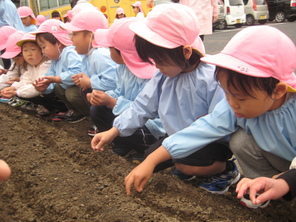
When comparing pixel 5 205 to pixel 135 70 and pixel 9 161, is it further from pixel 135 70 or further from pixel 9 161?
pixel 135 70

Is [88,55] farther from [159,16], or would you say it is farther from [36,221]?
[36,221]

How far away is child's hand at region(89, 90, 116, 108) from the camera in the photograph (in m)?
2.64

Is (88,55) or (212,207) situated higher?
(88,55)

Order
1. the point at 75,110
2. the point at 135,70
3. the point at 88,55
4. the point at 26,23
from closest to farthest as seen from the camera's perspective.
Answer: the point at 135,70
the point at 88,55
the point at 75,110
the point at 26,23

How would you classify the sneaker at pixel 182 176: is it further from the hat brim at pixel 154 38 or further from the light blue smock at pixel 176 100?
the hat brim at pixel 154 38

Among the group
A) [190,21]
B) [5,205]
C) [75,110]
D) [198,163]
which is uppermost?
[190,21]

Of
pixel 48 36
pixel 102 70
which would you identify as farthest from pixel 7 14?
pixel 102 70

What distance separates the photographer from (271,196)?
1.32 metres

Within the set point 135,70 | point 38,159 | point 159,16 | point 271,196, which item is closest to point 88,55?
point 135,70

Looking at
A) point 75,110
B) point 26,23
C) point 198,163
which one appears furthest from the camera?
Result: point 26,23

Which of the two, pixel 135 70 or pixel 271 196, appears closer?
pixel 271 196

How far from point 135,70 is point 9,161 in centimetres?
118

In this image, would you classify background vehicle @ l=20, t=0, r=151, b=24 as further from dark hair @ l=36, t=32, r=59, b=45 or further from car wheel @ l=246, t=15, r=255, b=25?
dark hair @ l=36, t=32, r=59, b=45

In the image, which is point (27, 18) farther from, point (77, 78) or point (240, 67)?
point (240, 67)
